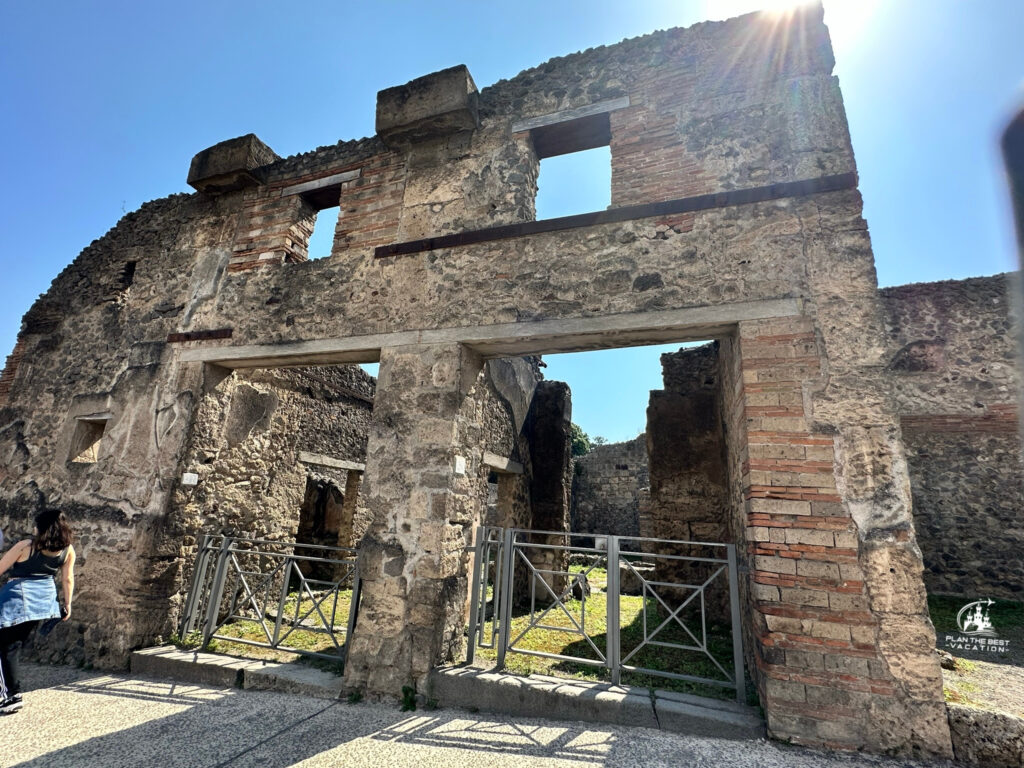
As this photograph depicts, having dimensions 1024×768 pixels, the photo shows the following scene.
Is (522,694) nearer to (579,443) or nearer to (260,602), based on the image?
(260,602)

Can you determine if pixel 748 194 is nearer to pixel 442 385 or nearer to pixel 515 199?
pixel 515 199

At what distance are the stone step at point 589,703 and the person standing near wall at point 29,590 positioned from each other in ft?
9.22

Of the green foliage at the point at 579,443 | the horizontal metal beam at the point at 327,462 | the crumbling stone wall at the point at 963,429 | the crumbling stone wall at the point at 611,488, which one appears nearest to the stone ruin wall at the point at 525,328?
the horizontal metal beam at the point at 327,462

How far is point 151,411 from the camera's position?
520 cm

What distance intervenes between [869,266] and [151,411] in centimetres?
669

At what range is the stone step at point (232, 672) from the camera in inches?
152

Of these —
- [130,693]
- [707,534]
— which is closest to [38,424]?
[130,693]

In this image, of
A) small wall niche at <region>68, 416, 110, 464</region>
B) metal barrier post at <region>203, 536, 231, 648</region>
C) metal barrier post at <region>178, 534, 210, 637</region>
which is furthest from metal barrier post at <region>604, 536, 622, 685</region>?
small wall niche at <region>68, 416, 110, 464</region>

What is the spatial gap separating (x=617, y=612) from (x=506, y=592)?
0.88 m

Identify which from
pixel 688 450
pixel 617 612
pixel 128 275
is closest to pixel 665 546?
pixel 688 450

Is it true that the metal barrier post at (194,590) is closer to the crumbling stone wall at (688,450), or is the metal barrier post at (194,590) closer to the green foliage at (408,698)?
the green foliage at (408,698)

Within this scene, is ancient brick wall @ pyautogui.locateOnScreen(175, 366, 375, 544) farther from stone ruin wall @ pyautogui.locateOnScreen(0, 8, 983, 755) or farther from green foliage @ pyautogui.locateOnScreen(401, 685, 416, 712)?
A: green foliage @ pyautogui.locateOnScreen(401, 685, 416, 712)

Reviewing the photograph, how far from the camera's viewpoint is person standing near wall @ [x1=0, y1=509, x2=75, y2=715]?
11.2 ft

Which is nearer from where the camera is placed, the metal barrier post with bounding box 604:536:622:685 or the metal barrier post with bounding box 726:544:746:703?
the metal barrier post with bounding box 726:544:746:703
